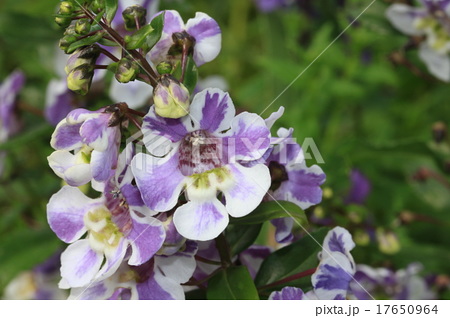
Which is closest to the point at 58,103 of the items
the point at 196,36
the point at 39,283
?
the point at 39,283

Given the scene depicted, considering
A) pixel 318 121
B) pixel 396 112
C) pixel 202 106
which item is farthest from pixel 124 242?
pixel 396 112

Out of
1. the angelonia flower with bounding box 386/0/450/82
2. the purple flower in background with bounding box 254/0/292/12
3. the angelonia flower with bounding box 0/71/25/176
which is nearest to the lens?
the angelonia flower with bounding box 386/0/450/82

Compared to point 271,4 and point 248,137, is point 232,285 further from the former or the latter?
point 271,4

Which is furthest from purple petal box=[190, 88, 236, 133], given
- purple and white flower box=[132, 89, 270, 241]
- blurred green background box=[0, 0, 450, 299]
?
blurred green background box=[0, 0, 450, 299]

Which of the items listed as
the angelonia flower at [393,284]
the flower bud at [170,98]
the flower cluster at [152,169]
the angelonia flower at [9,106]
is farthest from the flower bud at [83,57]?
the angelonia flower at [9,106]

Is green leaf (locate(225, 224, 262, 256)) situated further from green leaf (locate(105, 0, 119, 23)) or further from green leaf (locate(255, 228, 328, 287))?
green leaf (locate(105, 0, 119, 23))

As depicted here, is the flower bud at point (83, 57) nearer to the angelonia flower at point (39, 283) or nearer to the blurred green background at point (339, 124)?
the blurred green background at point (339, 124)

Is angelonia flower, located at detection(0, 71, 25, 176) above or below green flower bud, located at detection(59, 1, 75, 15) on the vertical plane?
below
